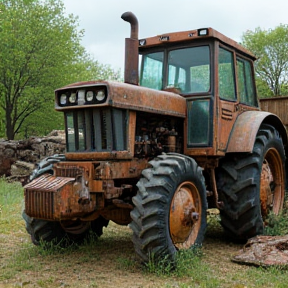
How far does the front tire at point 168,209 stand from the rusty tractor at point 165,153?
1 centimetres

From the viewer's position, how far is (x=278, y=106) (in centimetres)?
991

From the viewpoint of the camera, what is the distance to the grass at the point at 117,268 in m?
4.75

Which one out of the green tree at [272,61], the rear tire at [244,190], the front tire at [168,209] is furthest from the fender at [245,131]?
the green tree at [272,61]

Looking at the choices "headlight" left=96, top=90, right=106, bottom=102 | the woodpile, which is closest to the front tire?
"headlight" left=96, top=90, right=106, bottom=102

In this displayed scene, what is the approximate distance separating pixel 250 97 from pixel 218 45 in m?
1.39

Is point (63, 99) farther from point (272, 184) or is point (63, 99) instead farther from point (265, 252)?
point (272, 184)

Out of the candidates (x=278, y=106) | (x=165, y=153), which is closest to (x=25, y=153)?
(x=278, y=106)

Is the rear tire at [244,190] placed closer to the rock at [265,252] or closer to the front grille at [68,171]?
the rock at [265,252]

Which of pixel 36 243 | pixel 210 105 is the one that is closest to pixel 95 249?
pixel 36 243

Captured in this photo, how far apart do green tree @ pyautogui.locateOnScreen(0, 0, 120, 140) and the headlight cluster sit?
1408cm

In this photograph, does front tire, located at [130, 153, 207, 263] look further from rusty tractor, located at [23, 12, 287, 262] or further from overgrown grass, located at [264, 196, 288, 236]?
overgrown grass, located at [264, 196, 288, 236]

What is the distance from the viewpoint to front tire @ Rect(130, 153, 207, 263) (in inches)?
193

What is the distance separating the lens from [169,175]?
5.11 meters

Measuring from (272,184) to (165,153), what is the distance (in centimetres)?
257
